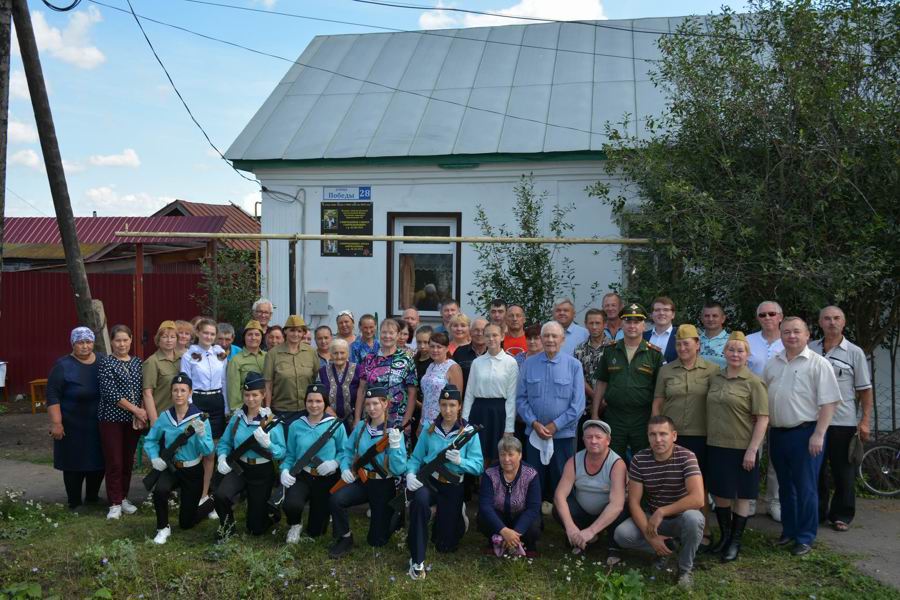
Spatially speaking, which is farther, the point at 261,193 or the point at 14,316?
the point at 14,316

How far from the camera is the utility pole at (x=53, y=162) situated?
7.67m

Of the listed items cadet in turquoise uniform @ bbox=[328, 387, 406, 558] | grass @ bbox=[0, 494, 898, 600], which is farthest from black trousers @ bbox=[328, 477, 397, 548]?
grass @ bbox=[0, 494, 898, 600]

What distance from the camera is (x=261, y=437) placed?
5836mm

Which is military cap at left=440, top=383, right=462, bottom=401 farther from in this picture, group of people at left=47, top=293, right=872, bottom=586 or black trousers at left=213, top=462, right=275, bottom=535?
black trousers at left=213, top=462, right=275, bottom=535

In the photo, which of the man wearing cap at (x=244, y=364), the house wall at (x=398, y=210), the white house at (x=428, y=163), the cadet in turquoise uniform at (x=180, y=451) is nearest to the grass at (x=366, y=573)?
the cadet in turquoise uniform at (x=180, y=451)

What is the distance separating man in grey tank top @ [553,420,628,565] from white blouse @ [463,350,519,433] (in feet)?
2.32

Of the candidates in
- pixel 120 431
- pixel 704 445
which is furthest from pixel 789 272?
pixel 120 431

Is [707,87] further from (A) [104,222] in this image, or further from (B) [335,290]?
(A) [104,222]

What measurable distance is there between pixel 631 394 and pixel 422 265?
4.94 metres

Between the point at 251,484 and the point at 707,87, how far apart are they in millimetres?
5245

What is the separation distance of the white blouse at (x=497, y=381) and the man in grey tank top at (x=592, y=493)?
2.32ft

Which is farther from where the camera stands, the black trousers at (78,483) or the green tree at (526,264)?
the green tree at (526,264)

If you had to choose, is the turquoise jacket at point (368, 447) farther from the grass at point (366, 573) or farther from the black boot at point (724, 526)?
the black boot at point (724, 526)

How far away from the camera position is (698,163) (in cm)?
708
